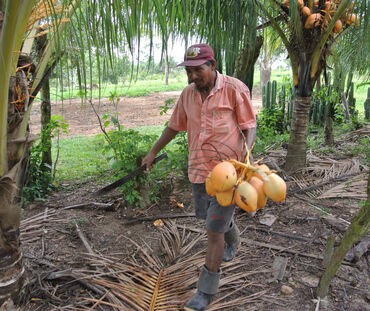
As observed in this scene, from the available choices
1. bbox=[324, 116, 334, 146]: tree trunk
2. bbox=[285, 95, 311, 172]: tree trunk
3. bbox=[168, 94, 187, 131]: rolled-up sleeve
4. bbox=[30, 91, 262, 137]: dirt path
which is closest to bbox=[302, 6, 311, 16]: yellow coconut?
bbox=[285, 95, 311, 172]: tree trunk

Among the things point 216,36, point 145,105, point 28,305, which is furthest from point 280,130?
point 145,105

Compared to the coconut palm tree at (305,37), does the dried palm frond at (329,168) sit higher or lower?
lower

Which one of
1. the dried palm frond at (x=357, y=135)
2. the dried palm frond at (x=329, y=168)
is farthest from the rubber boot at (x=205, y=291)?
the dried palm frond at (x=357, y=135)

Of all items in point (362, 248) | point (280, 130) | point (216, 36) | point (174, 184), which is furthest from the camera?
point (280, 130)

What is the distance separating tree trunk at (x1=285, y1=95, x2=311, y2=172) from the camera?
4.32 meters

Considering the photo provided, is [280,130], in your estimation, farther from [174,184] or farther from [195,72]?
[195,72]

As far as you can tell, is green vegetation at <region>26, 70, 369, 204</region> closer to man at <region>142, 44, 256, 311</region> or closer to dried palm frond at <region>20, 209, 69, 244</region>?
man at <region>142, 44, 256, 311</region>

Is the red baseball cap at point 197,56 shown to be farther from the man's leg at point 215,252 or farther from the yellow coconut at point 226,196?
the man's leg at point 215,252

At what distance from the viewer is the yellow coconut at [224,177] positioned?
156 centimetres

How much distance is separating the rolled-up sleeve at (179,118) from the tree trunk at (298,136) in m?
2.30

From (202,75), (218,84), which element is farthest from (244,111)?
(202,75)

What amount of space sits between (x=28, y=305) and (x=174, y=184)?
2.35m

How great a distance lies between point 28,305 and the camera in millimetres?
2207

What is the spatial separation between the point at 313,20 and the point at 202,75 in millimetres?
2273
